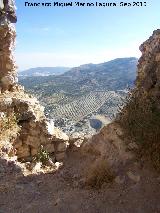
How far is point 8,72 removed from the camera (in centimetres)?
1895

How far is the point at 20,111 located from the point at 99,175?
300 inches

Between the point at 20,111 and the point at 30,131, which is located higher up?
the point at 20,111

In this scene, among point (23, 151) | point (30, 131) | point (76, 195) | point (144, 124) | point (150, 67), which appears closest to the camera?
point (76, 195)

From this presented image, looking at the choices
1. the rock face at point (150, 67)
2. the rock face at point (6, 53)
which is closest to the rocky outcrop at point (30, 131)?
the rock face at point (6, 53)

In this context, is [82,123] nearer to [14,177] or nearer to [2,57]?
[2,57]

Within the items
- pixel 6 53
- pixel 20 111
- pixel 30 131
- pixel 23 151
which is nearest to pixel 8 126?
pixel 20 111

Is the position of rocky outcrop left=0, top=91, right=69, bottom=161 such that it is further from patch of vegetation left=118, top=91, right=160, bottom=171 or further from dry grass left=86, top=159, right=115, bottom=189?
patch of vegetation left=118, top=91, right=160, bottom=171

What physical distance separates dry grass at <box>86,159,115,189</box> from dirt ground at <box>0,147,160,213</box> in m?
0.18

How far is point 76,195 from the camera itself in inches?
403

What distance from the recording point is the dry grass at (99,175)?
34.6ft

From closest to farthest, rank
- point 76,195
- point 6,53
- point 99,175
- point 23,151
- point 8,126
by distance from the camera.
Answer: point 76,195, point 99,175, point 8,126, point 23,151, point 6,53

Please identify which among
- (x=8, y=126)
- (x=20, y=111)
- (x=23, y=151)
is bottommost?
(x=23, y=151)

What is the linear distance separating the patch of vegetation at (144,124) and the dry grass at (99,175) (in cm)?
104

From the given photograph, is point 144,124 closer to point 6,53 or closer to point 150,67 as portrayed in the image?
point 150,67
